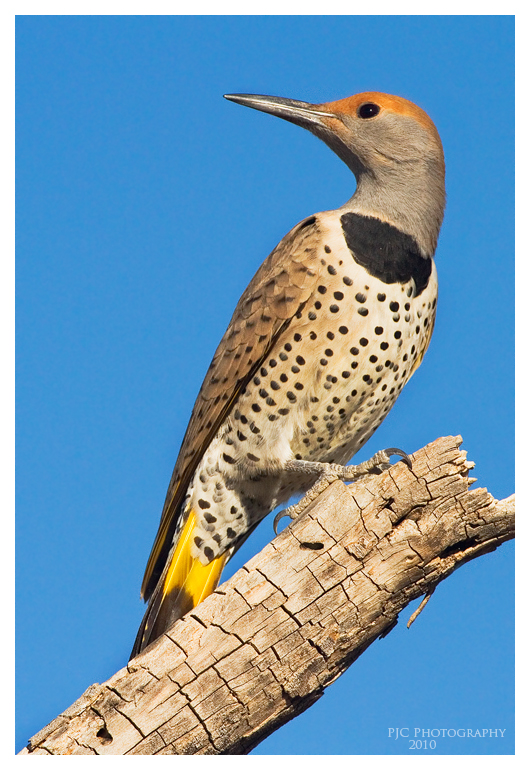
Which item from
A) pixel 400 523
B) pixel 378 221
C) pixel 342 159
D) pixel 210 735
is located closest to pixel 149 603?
pixel 210 735

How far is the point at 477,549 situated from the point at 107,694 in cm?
187

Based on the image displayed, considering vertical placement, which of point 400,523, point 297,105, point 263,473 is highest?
point 297,105

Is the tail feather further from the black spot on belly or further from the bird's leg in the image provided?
the black spot on belly

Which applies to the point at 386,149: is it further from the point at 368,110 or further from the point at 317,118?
the point at 317,118

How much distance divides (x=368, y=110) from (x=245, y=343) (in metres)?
1.87

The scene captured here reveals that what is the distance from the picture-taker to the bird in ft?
16.4

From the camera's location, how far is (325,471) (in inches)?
196

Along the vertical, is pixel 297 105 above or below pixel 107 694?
above

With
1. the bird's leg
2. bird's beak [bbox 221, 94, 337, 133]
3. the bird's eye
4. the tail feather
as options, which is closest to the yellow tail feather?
the tail feather

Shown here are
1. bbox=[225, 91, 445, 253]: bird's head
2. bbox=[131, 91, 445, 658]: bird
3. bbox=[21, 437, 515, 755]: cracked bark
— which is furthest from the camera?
bbox=[225, 91, 445, 253]: bird's head

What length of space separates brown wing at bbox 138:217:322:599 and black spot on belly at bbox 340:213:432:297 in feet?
0.74

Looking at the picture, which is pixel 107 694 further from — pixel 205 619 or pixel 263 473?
Result: pixel 263 473

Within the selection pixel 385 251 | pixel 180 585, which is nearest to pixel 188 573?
pixel 180 585

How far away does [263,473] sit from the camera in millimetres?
5223
